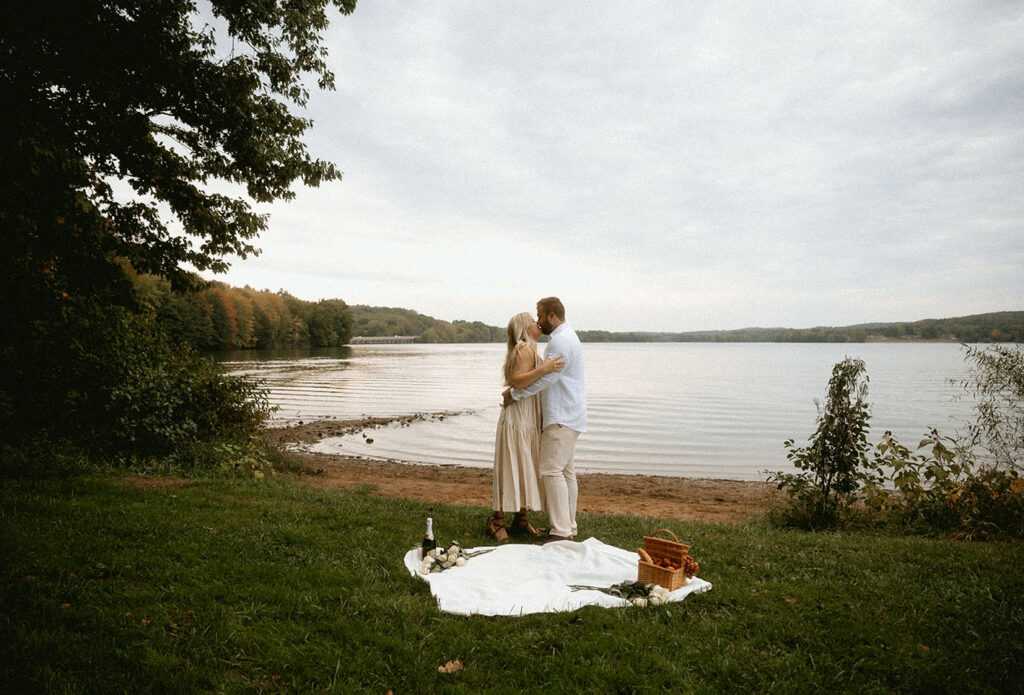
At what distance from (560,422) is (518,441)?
0.60 meters

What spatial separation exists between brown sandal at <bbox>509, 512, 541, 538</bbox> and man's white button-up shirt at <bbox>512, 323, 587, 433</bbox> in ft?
4.34

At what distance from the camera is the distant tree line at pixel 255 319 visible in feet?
245

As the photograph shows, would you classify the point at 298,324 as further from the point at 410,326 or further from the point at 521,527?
the point at 521,527

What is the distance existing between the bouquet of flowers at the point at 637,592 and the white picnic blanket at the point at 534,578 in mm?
73

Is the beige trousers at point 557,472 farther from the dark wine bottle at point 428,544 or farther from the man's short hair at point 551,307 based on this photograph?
the dark wine bottle at point 428,544

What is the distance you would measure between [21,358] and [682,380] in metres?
41.3

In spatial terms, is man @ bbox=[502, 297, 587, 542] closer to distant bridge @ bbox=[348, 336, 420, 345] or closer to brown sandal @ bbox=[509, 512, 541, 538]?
brown sandal @ bbox=[509, 512, 541, 538]

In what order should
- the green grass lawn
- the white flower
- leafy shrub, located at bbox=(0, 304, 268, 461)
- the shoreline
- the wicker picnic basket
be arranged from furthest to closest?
the shoreline, leafy shrub, located at bbox=(0, 304, 268, 461), the wicker picnic basket, the white flower, the green grass lawn

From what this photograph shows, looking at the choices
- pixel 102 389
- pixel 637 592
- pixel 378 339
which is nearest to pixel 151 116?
pixel 102 389

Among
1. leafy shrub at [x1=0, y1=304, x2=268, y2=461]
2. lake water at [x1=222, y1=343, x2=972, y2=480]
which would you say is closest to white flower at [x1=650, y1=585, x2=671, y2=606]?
lake water at [x1=222, y1=343, x2=972, y2=480]

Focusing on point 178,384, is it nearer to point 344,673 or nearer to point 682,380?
point 344,673

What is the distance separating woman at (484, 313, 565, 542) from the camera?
21.1 feet

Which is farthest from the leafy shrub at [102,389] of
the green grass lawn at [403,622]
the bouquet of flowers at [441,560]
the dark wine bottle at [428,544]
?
the bouquet of flowers at [441,560]

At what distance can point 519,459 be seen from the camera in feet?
21.4
